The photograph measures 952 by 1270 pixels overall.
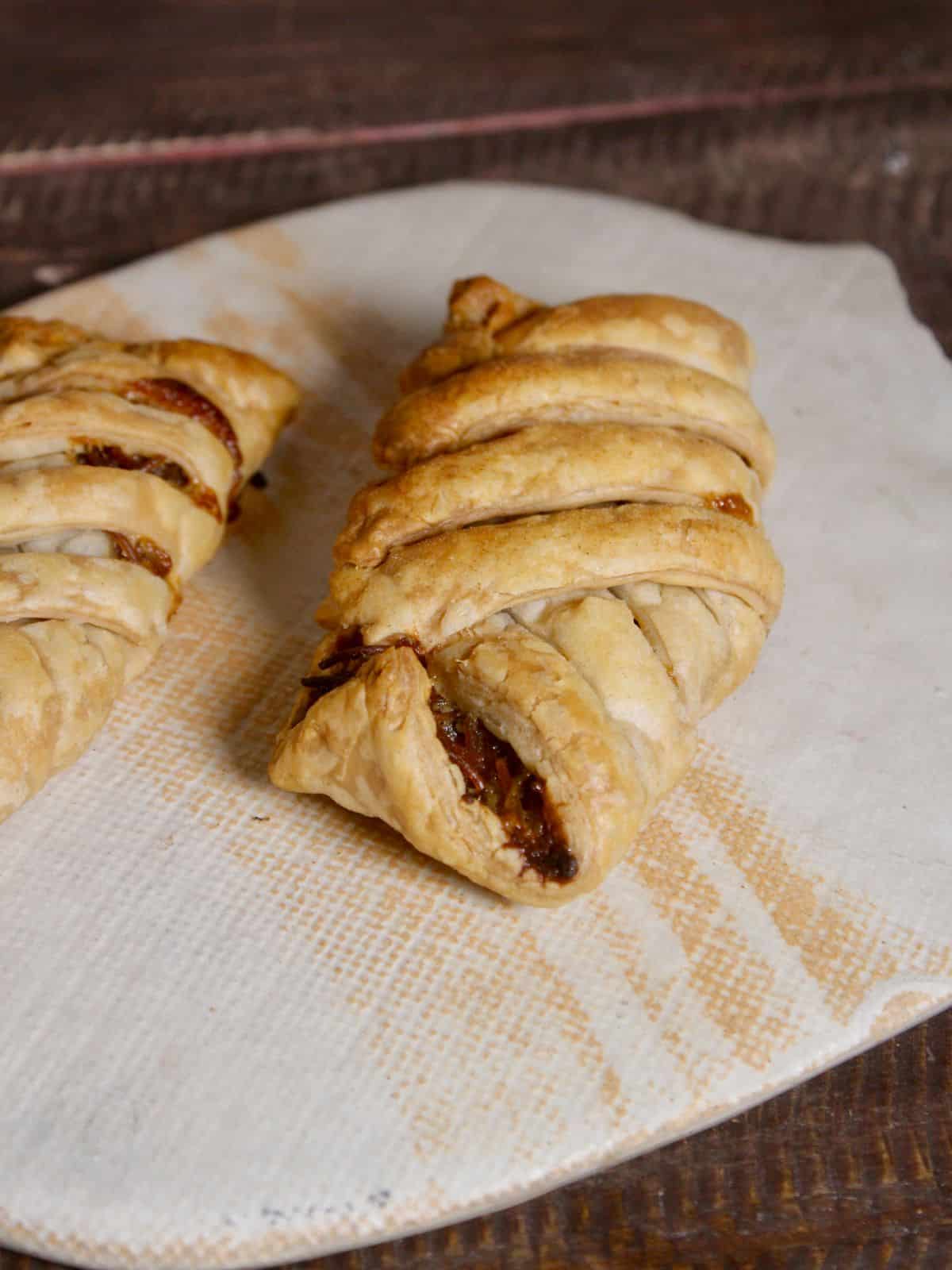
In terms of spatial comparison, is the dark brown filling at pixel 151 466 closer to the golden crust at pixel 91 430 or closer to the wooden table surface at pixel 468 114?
the golden crust at pixel 91 430

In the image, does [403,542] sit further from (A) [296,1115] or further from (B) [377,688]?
(A) [296,1115]

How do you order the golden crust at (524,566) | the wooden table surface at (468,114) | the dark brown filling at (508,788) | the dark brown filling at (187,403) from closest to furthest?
the dark brown filling at (508,788), the golden crust at (524,566), the dark brown filling at (187,403), the wooden table surface at (468,114)

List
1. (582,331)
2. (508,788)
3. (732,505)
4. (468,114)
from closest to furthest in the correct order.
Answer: (508,788) < (732,505) < (582,331) < (468,114)

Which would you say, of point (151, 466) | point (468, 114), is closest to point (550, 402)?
point (151, 466)

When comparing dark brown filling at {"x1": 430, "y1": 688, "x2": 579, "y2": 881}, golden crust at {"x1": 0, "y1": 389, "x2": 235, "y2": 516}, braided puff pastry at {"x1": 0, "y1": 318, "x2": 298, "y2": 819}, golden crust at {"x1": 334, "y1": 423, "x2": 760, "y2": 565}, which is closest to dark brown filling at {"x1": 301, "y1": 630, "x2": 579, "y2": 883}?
dark brown filling at {"x1": 430, "y1": 688, "x2": 579, "y2": 881}

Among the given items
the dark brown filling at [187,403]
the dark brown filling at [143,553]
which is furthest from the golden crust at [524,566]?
the dark brown filling at [187,403]

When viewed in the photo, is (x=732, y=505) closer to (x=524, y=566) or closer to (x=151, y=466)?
(x=524, y=566)

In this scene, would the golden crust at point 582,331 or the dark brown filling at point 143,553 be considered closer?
the dark brown filling at point 143,553
